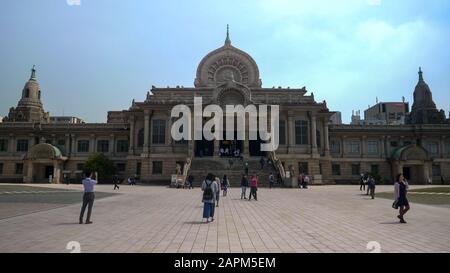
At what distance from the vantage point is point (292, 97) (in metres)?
63.2

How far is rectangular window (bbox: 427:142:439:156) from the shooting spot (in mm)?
65062

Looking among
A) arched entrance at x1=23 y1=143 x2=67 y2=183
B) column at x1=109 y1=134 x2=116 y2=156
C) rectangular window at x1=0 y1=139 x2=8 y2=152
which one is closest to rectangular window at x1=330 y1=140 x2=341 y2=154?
column at x1=109 y1=134 x2=116 y2=156

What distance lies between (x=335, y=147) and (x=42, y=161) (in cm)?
4679

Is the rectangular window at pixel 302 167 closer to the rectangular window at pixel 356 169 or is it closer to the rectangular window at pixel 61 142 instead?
the rectangular window at pixel 356 169

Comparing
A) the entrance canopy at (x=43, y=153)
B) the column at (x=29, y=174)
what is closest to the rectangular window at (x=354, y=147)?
the entrance canopy at (x=43, y=153)

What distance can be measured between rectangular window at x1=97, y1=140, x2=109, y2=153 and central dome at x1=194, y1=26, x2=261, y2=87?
730 inches

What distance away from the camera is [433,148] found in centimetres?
6519

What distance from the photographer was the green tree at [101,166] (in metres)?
58.9

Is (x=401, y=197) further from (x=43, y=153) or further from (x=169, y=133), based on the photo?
(x=43, y=153)

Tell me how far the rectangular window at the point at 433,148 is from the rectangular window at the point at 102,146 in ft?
175

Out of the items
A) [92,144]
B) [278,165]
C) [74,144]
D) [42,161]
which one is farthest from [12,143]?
[278,165]
